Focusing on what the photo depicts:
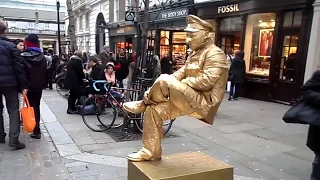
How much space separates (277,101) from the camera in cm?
1046

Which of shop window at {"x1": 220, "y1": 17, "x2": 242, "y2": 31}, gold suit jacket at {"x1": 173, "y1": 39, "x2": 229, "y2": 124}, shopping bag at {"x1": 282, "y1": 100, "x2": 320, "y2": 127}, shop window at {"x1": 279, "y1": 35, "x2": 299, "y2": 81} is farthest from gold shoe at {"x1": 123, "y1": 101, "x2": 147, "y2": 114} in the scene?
shop window at {"x1": 220, "y1": 17, "x2": 242, "y2": 31}

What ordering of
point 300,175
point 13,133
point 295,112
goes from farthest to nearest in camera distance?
point 13,133 → point 300,175 → point 295,112

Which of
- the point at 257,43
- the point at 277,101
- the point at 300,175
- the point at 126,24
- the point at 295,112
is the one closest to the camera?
the point at 295,112

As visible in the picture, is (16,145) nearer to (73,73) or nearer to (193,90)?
(73,73)

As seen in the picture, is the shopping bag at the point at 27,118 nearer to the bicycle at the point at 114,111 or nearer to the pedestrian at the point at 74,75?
the bicycle at the point at 114,111

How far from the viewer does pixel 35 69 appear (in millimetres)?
5730

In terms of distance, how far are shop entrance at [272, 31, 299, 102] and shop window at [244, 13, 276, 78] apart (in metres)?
0.56

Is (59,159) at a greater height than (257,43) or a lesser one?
lesser

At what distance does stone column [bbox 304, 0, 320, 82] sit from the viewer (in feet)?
28.8

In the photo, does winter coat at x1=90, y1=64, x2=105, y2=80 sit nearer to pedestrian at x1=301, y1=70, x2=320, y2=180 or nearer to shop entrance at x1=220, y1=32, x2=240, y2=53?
pedestrian at x1=301, y1=70, x2=320, y2=180

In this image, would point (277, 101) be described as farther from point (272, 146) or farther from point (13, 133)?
point (13, 133)

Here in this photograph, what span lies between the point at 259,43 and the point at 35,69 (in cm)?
852

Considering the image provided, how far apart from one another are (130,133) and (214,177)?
3688 mm

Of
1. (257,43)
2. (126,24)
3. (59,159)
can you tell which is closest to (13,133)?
(59,159)
